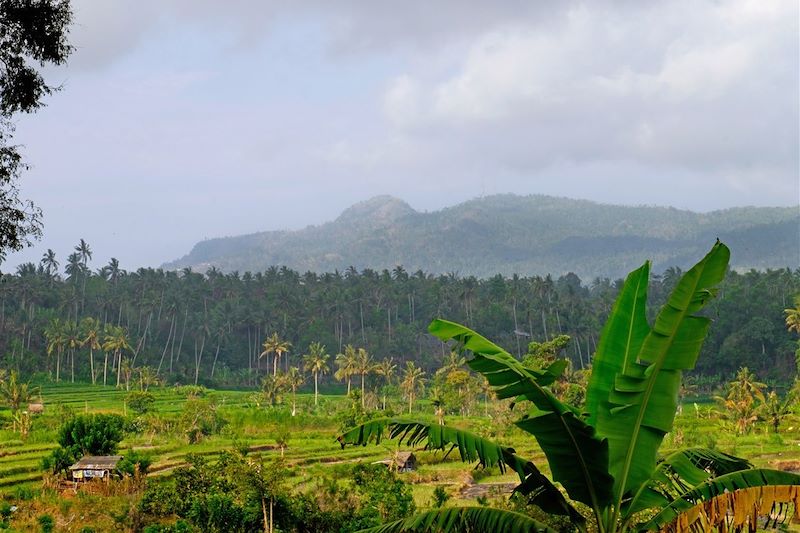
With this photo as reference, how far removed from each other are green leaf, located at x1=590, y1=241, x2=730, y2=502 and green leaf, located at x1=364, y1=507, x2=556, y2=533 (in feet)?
2.96

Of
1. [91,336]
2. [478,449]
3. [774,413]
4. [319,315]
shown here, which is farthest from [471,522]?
[319,315]

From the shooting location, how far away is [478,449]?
7.86m

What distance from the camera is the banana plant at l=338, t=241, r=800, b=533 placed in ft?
23.8

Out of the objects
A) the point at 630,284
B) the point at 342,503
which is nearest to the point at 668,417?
the point at 630,284

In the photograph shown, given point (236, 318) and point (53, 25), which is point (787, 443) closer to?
point (53, 25)

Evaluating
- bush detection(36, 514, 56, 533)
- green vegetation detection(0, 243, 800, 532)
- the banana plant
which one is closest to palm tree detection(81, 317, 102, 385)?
green vegetation detection(0, 243, 800, 532)

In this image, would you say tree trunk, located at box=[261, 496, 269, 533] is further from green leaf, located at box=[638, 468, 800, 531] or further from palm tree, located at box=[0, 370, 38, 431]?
palm tree, located at box=[0, 370, 38, 431]

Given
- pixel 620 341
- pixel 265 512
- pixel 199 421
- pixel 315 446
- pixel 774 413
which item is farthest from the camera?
pixel 774 413

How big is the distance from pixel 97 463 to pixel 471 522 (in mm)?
24322

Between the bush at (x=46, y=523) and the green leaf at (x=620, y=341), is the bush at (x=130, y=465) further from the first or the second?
the green leaf at (x=620, y=341)

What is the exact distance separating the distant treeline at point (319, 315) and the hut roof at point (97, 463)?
193ft

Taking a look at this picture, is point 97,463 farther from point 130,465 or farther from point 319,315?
point 319,315

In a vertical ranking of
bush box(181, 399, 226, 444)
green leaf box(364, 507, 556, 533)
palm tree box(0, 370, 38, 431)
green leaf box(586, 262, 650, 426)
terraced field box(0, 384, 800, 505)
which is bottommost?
terraced field box(0, 384, 800, 505)

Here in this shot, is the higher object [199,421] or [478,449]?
[478,449]
